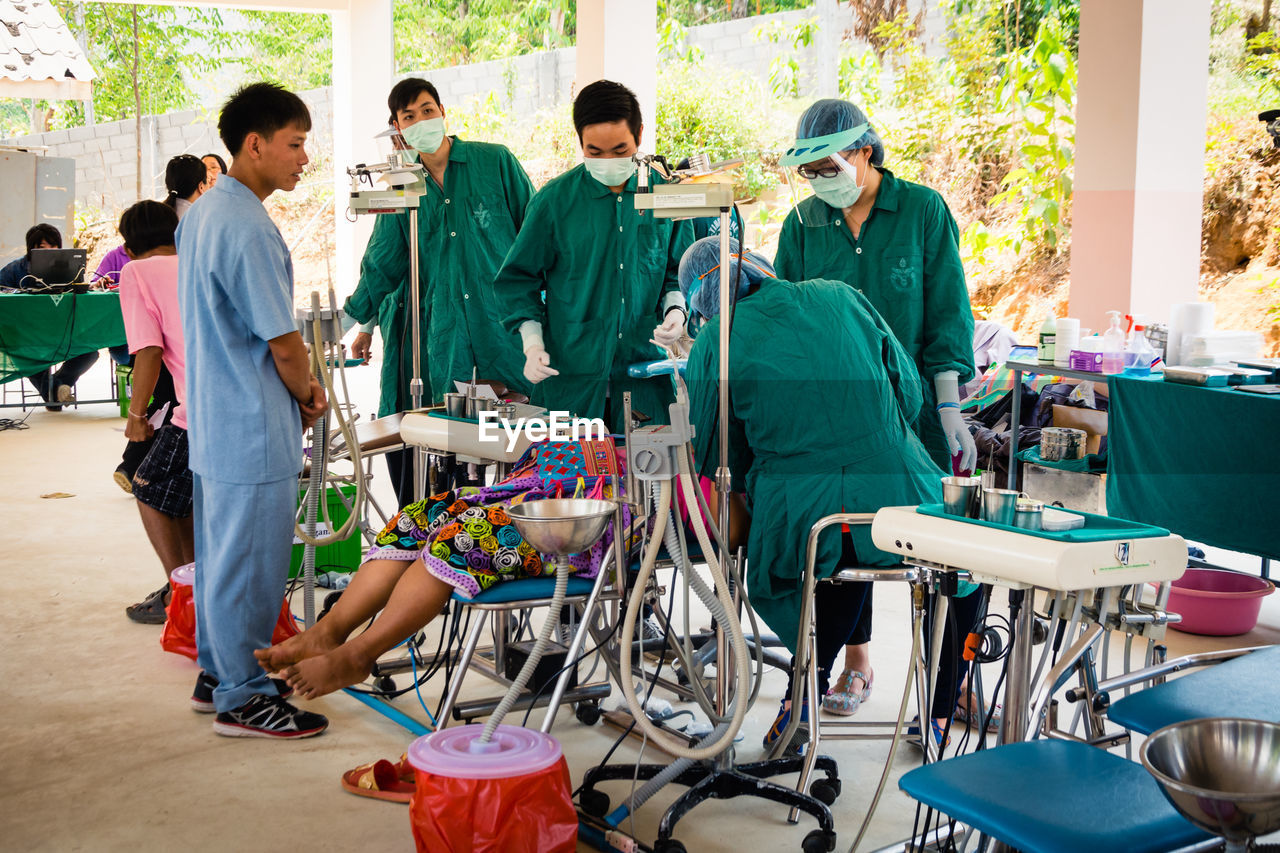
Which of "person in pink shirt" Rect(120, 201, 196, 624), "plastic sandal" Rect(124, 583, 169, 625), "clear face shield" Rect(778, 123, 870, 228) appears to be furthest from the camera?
"plastic sandal" Rect(124, 583, 169, 625)

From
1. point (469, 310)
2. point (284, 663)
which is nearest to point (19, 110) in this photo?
point (469, 310)

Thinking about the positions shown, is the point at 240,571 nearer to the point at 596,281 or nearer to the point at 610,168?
the point at 596,281

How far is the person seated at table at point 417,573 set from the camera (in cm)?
226

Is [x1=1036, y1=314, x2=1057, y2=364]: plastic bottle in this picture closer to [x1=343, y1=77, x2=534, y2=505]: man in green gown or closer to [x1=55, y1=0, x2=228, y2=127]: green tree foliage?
[x1=343, y1=77, x2=534, y2=505]: man in green gown

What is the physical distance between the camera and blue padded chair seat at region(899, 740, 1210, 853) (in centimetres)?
130

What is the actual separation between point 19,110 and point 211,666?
13.9m

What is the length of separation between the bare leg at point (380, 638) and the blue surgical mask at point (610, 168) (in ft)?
3.67

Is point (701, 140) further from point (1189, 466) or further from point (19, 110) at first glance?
point (19, 110)

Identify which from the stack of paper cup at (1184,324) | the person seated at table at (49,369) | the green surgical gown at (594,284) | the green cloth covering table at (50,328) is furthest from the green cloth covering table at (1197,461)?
the person seated at table at (49,369)

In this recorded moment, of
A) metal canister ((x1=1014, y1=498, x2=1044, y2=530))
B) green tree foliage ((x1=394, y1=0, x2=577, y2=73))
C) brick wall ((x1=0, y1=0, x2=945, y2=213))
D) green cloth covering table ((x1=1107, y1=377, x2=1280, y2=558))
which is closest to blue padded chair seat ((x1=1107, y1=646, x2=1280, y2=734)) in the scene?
metal canister ((x1=1014, y1=498, x2=1044, y2=530))

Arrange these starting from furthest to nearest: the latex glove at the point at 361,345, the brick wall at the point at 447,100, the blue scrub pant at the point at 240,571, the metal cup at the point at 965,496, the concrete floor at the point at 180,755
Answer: the brick wall at the point at 447,100, the latex glove at the point at 361,345, the blue scrub pant at the point at 240,571, the concrete floor at the point at 180,755, the metal cup at the point at 965,496

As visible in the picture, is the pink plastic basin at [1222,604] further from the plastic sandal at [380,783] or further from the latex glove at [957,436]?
the plastic sandal at [380,783]

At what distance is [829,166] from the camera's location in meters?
2.76

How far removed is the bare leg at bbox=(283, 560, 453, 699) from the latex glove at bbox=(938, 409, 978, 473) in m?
1.27
